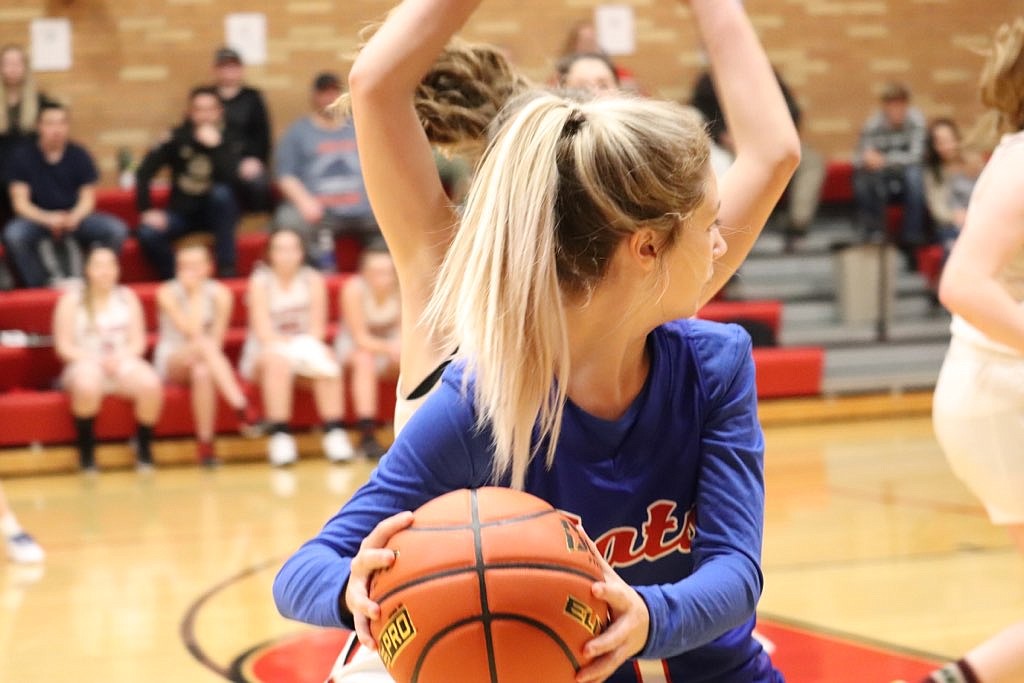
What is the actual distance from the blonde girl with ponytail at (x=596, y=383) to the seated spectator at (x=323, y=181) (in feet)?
24.3

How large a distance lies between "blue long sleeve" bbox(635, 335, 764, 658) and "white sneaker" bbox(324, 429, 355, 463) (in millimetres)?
6263

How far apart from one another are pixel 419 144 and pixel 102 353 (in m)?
6.48

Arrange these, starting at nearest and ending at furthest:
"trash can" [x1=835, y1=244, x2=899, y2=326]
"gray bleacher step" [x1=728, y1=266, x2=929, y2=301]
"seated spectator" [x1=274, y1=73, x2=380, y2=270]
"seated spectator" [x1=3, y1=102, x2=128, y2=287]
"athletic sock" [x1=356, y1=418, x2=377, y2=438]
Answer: "athletic sock" [x1=356, y1=418, x2=377, y2=438]
"seated spectator" [x1=3, y1=102, x2=128, y2=287]
"seated spectator" [x1=274, y1=73, x2=380, y2=270]
"trash can" [x1=835, y1=244, x2=899, y2=326]
"gray bleacher step" [x1=728, y1=266, x2=929, y2=301]

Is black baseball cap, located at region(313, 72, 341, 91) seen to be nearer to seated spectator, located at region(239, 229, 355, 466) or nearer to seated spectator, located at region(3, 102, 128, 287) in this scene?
seated spectator, located at region(239, 229, 355, 466)

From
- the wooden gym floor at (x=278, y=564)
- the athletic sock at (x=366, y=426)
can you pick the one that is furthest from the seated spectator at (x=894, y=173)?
the athletic sock at (x=366, y=426)

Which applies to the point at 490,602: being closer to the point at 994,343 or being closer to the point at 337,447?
the point at 994,343

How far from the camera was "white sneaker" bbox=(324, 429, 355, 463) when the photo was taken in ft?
25.9

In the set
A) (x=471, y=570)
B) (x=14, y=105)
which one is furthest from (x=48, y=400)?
(x=471, y=570)

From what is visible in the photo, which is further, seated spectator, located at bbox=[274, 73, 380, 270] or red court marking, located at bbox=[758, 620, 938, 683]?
seated spectator, located at bbox=[274, 73, 380, 270]

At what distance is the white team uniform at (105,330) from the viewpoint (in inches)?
314

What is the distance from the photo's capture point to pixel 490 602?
1.50 metres

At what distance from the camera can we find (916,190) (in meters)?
10.3

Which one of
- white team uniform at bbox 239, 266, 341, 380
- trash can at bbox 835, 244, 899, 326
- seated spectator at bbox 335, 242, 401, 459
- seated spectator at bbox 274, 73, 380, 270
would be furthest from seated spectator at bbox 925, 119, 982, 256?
white team uniform at bbox 239, 266, 341, 380

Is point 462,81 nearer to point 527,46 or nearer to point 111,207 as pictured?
point 111,207
